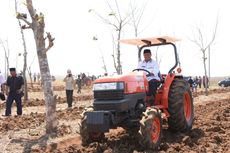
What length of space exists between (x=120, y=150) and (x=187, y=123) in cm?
236

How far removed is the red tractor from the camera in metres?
7.80

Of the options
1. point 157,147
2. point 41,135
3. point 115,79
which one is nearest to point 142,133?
point 157,147

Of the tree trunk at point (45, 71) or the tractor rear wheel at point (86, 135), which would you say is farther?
the tree trunk at point (45, 71)

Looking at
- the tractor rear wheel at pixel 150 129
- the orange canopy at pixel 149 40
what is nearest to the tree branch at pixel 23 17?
the orange canopy at pixel 149 40

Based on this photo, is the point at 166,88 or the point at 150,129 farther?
the point at 166,88

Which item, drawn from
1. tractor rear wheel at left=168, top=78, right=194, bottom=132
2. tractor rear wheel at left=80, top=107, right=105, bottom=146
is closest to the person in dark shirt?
tractor rear wheel at left=80, top=107, right=105, bottom=146

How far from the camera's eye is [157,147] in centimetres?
802

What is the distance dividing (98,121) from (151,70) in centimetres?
213

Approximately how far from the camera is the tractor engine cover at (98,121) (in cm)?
772

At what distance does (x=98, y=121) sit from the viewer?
25.5 ft

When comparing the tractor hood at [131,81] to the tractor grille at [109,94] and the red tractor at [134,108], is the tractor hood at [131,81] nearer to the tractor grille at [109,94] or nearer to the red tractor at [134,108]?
the red tractor at [134,108]

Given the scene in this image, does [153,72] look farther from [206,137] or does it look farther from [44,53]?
[44,53]

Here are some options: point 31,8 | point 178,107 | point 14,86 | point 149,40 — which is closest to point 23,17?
point 31,8

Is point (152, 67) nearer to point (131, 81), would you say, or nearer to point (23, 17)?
point (131, 81)
